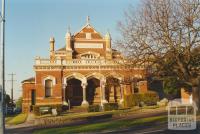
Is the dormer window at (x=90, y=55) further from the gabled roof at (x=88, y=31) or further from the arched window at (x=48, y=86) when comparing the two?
the arched window at (x=48, y=86)

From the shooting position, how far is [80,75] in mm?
51500

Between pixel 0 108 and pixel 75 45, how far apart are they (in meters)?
42.4

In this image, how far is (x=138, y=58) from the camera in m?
25.3

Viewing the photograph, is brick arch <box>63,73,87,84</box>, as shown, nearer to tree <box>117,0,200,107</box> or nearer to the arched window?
the arched window

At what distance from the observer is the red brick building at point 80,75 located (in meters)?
50.2

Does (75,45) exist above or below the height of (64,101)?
above

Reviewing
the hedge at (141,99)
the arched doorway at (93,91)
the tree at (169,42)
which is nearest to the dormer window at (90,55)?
the arched doorway at (93,91)

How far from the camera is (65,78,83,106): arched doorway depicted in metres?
53.7

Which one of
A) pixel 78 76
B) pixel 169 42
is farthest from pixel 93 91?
pixel 169 42

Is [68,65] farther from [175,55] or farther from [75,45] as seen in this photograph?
[175,55]

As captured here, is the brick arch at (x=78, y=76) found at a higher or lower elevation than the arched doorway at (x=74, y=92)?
higher

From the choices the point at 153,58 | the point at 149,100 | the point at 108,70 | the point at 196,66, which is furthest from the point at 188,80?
the point at 108,70

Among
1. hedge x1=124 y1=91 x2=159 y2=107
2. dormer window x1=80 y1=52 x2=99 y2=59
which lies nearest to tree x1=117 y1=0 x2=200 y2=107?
hedge x1=124 y1=91 x2=159 y2=107

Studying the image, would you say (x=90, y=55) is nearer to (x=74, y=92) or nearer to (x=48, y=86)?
(x=74, y=92)
